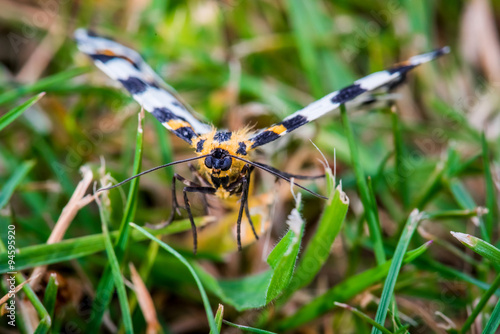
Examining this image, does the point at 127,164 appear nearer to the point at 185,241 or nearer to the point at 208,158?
the point at 185,241

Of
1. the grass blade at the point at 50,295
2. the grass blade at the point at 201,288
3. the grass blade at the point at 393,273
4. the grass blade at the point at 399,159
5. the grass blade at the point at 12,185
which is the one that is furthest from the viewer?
the grass blade at the point at 399,159

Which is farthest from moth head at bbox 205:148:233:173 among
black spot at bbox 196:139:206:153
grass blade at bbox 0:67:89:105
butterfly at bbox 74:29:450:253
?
grass blade at bbox 0:67:89:105

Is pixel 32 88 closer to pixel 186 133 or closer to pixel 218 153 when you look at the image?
pixel 186 133

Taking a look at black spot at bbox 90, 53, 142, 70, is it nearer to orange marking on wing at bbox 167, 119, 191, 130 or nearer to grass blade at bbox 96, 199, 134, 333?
orange marking on wing at bbox 167, 119, 191, 130

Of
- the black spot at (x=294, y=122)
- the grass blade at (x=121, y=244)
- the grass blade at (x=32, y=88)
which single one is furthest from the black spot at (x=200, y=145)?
the grass blade at (x=32, y=88)

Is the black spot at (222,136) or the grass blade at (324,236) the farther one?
the black spot at (222,136)

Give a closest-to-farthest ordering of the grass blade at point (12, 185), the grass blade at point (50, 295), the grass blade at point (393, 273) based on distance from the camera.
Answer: the grass blade at point (393, 273) → the grass blade at point (50, 295) → the grass blade at point (12, 185)

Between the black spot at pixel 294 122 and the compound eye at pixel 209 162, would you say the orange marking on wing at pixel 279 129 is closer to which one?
the black spot at pixel 294 122

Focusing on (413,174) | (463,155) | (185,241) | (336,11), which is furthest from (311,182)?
(336,11)
